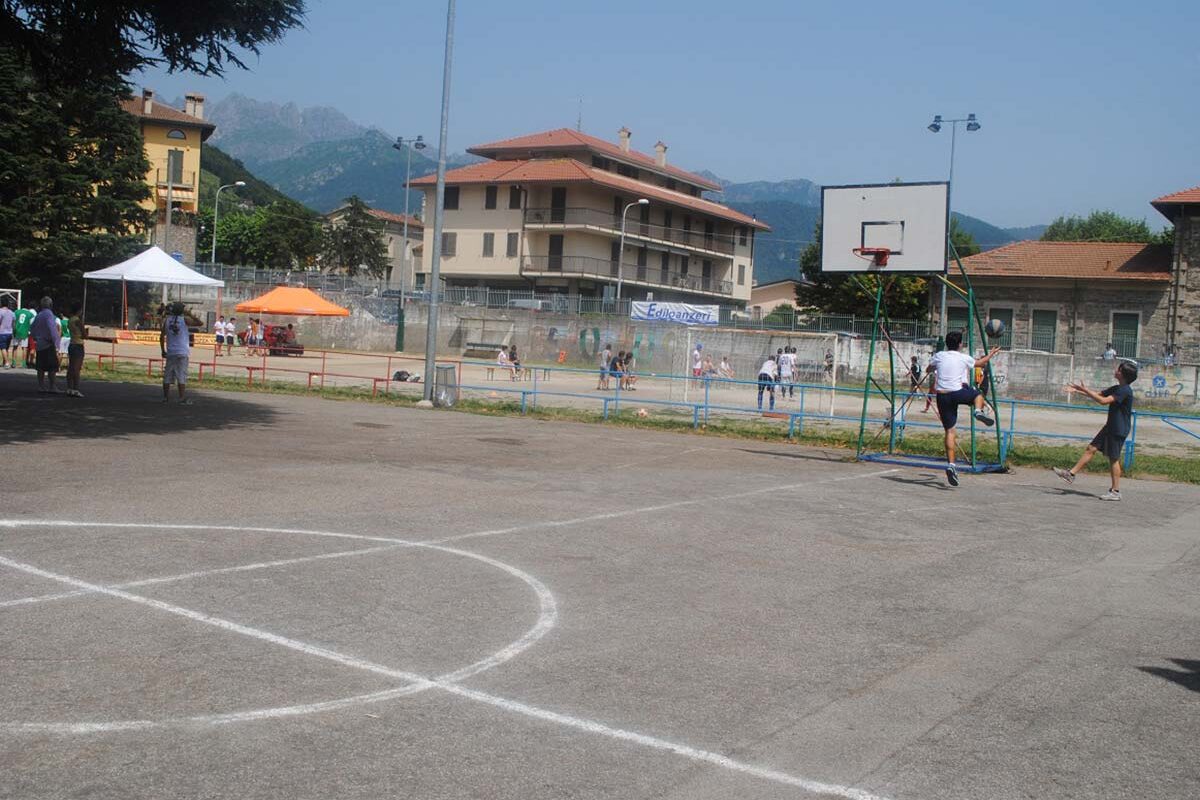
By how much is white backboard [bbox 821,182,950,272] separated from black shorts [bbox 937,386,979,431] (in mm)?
2623

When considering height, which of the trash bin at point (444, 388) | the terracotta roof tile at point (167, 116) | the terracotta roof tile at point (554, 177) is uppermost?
the terracotta roof tile at point (167, 116)

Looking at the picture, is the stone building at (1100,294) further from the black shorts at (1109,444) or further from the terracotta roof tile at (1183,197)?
the black shorts at (1109,444)

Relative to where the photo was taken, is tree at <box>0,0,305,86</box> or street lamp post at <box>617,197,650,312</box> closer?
tree at <box>0,0,305,86</box>

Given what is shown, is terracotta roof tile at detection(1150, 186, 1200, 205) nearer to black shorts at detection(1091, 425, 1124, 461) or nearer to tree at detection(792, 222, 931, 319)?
tree at detection(792, 222, 931, 319)

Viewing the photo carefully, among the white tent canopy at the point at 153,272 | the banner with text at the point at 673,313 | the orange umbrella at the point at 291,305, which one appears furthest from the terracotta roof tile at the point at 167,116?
the white tent canopy at the point at 153,272

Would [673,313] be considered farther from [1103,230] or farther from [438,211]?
[1103,230]

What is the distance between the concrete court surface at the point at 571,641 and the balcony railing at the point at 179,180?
6616 cm

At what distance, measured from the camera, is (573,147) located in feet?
259

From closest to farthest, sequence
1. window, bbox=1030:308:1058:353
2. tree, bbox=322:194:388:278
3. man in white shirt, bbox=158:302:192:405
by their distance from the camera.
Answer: man in white shirt, bbox=158:302:192:405 → window, bbox=1030:308:1058:353 → tree, bbox=322:194:388:278

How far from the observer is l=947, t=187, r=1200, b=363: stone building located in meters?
Answer: 48.9

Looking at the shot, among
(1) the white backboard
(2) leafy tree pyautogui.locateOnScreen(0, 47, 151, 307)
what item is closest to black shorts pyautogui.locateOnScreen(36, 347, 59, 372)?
(1) the white backboard

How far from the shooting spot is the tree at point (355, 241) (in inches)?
3757

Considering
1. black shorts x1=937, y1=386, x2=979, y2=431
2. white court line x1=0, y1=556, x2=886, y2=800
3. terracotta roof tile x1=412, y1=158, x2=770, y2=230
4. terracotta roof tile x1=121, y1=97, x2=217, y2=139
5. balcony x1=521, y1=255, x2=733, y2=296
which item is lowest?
white court line x1=0, y1=556, x2=886, y2=800

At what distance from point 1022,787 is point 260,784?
3063mm
